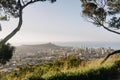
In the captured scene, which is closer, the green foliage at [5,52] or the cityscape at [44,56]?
the green foliage at [5,52]


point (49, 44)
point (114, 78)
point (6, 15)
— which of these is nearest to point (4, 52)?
point (6, 15)

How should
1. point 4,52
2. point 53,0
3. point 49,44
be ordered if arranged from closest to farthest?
point 53,0 → point 4,52 → point 49,44

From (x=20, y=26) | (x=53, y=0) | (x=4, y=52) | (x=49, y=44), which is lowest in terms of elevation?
(x=49, y=44)

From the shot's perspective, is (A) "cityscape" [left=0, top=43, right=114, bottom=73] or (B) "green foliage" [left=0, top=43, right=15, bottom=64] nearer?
(B) "green foliage" [left=0, top=43, right=15, bottom=64]

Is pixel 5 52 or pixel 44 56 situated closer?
pixel 5 52

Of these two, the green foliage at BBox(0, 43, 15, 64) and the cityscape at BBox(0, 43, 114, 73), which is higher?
the green foliage at BBox(0, 43, 15, 64)

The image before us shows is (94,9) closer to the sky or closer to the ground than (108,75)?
closer to the sky

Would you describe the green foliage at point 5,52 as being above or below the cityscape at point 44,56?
Answer: above

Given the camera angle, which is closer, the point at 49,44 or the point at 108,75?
the point at 108,75

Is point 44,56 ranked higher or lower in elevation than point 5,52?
lower

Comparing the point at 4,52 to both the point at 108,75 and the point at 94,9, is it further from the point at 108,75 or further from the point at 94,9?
the point at 108,75

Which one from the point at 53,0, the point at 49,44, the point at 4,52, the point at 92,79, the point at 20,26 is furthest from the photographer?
the point at 49,44
